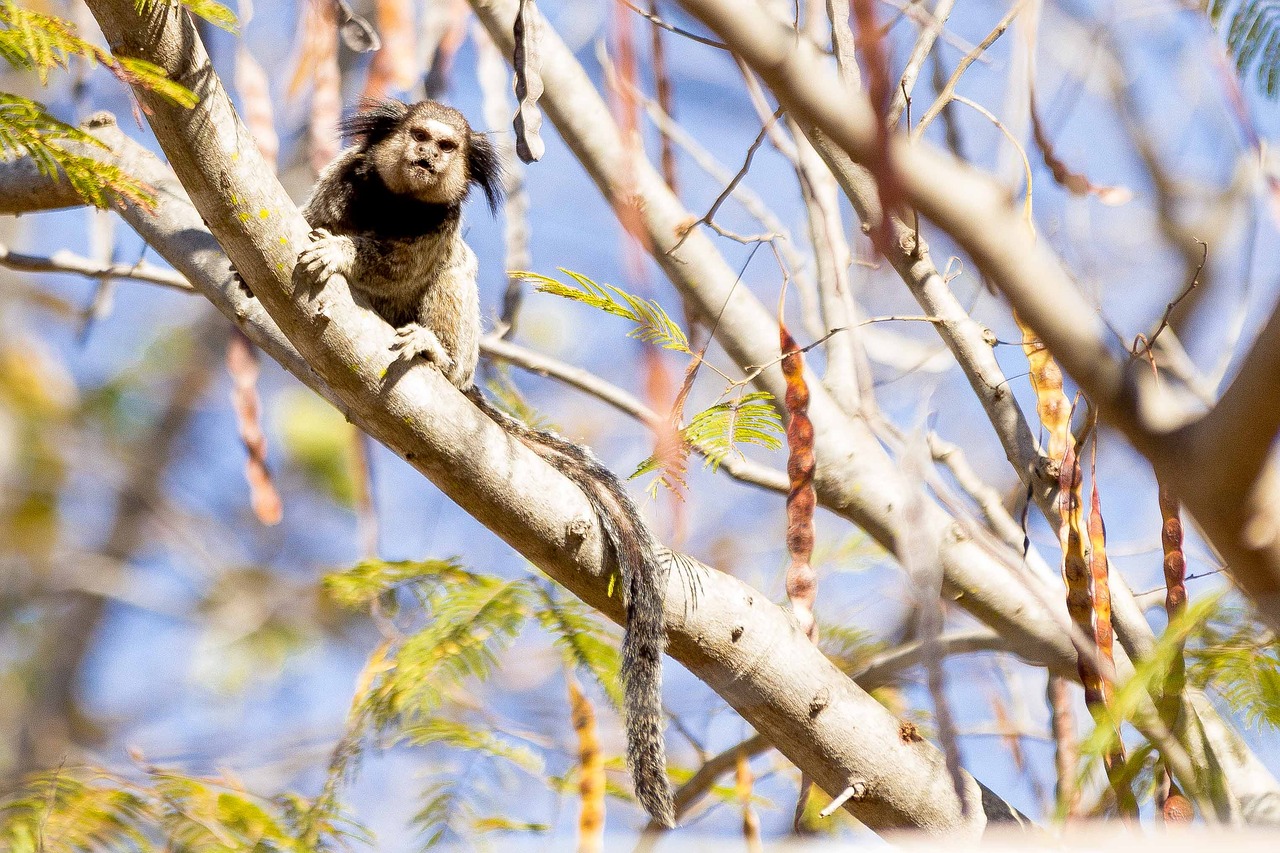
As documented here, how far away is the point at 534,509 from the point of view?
2596 mm

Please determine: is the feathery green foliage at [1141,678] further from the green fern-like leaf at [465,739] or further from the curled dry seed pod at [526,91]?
the green fern-like leaf at [465,739]

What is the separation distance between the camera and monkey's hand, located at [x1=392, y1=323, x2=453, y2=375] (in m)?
2.97

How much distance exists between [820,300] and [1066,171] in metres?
1.08

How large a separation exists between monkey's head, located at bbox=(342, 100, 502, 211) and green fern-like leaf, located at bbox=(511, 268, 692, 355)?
1281 mm

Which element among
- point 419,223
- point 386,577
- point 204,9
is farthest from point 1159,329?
point 419,223

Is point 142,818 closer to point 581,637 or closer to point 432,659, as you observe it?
point 432,659

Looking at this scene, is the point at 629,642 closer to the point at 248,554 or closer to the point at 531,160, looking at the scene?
the point at 531,160

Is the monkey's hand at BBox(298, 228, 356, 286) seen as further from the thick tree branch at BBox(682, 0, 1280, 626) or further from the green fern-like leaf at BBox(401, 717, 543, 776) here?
the thick tree branch at BBox(682, 0, 1280, 626)

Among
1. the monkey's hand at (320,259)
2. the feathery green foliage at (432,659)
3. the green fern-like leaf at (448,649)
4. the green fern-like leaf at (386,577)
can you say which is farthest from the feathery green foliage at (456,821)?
the monkey's hand at (320,259)

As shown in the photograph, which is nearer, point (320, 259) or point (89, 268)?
point (320, 259)

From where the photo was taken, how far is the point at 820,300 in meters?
4.10

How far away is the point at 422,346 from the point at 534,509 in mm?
912

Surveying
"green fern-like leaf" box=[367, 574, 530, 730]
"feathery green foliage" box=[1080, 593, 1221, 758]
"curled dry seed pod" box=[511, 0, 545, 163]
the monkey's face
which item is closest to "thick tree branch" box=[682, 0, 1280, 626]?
"feathery green foliage" box=[1080, 593, 1221, 758]

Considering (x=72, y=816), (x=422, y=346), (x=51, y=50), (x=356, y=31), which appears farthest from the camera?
(x=422, y=346)
